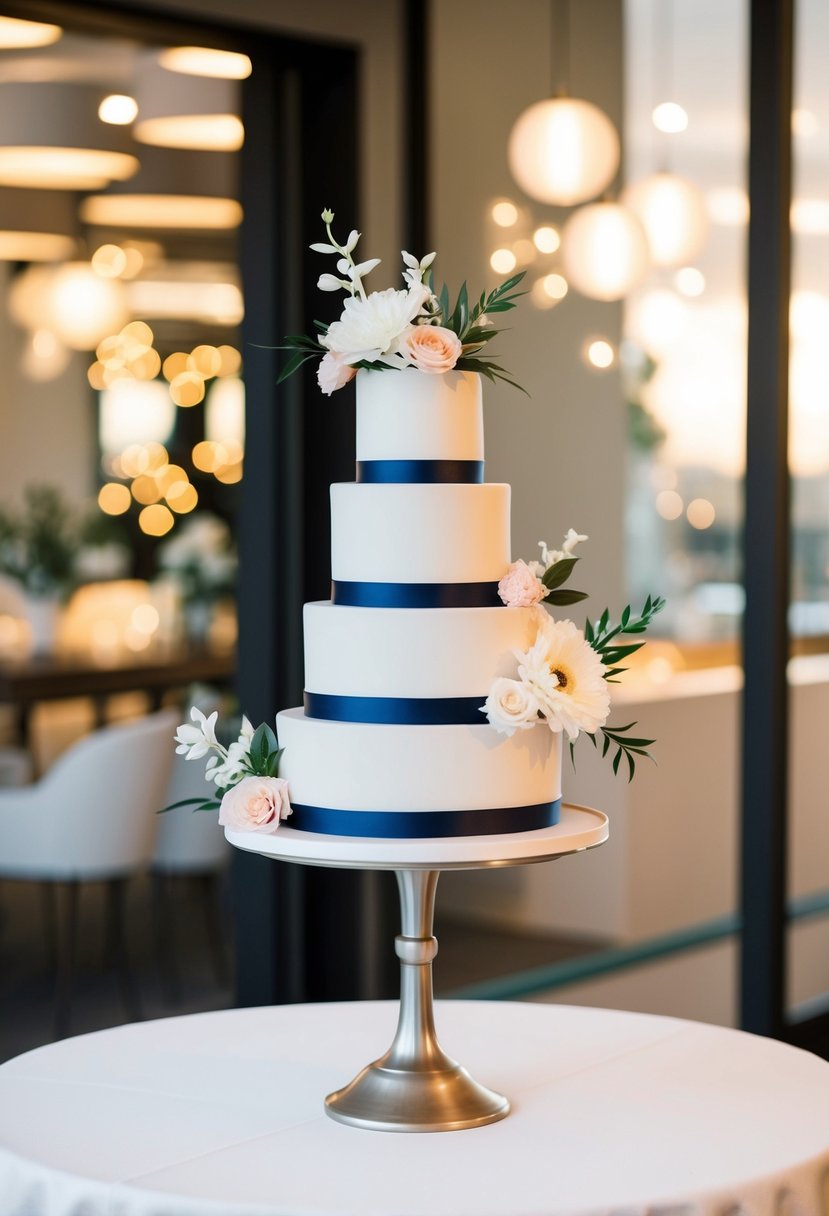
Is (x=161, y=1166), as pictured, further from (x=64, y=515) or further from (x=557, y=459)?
(x=64, y=515)

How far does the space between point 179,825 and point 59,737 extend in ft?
7.42

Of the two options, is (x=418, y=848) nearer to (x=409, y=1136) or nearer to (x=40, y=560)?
(x=409, y=1136)

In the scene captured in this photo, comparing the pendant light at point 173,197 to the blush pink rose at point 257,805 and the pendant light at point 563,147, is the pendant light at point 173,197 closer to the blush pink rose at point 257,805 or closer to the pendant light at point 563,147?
the pendant light at point 563,147

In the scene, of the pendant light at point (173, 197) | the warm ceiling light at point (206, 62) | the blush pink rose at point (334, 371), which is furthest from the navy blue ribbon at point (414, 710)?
the warm ceiling light at point (206, 62)

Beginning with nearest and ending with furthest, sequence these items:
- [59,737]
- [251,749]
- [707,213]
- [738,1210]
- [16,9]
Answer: [738,1210], [251,749], [16,9], [707,213], [59,737]

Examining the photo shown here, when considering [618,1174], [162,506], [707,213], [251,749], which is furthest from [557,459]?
[162,506]

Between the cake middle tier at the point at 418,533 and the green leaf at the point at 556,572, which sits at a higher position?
the cake middle tier at the point at 418,533

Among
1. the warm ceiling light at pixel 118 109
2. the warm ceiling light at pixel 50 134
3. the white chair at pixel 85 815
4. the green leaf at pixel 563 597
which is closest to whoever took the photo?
the green leaf at pixel 563 597

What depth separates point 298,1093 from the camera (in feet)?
6.12

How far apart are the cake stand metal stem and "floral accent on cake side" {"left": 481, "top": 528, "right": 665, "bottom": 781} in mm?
205

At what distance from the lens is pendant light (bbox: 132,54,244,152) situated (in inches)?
138

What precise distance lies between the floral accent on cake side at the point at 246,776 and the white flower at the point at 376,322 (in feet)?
1.37

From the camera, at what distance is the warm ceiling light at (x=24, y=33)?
3.18 meters

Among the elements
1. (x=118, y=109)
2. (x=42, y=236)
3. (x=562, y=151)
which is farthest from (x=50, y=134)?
(x=42, y=236)
